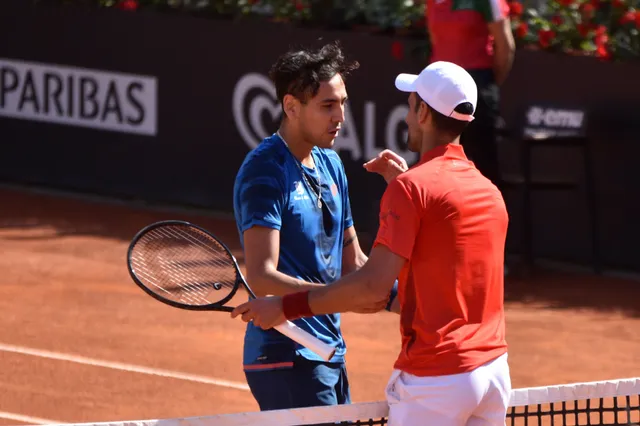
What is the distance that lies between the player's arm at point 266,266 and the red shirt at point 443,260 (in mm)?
444

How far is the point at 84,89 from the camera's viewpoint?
12.5 metres

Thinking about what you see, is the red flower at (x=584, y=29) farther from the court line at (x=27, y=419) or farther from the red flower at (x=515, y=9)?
the court line at (x=27, y=419)

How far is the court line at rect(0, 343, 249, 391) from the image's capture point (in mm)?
7281

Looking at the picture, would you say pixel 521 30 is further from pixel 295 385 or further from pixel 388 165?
pixel 295 385

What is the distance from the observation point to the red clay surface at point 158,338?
6992mm

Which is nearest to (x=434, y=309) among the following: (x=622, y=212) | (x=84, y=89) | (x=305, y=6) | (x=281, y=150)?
(x=281, y=150)

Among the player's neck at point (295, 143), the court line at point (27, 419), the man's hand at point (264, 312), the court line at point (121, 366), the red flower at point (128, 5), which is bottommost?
the court line at point (27, 419)

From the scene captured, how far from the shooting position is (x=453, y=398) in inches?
144

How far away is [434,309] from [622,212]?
6297mm

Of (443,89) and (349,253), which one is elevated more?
(443,89)

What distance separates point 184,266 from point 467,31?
4991mm

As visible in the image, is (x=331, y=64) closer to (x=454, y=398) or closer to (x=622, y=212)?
(x=454, y=398)

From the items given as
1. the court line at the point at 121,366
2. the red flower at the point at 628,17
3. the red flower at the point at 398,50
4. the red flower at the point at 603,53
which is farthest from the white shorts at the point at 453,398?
the red flower at the point at 398,50

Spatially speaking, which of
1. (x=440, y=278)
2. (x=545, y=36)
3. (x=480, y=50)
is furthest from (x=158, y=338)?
(x=440, y=278)
